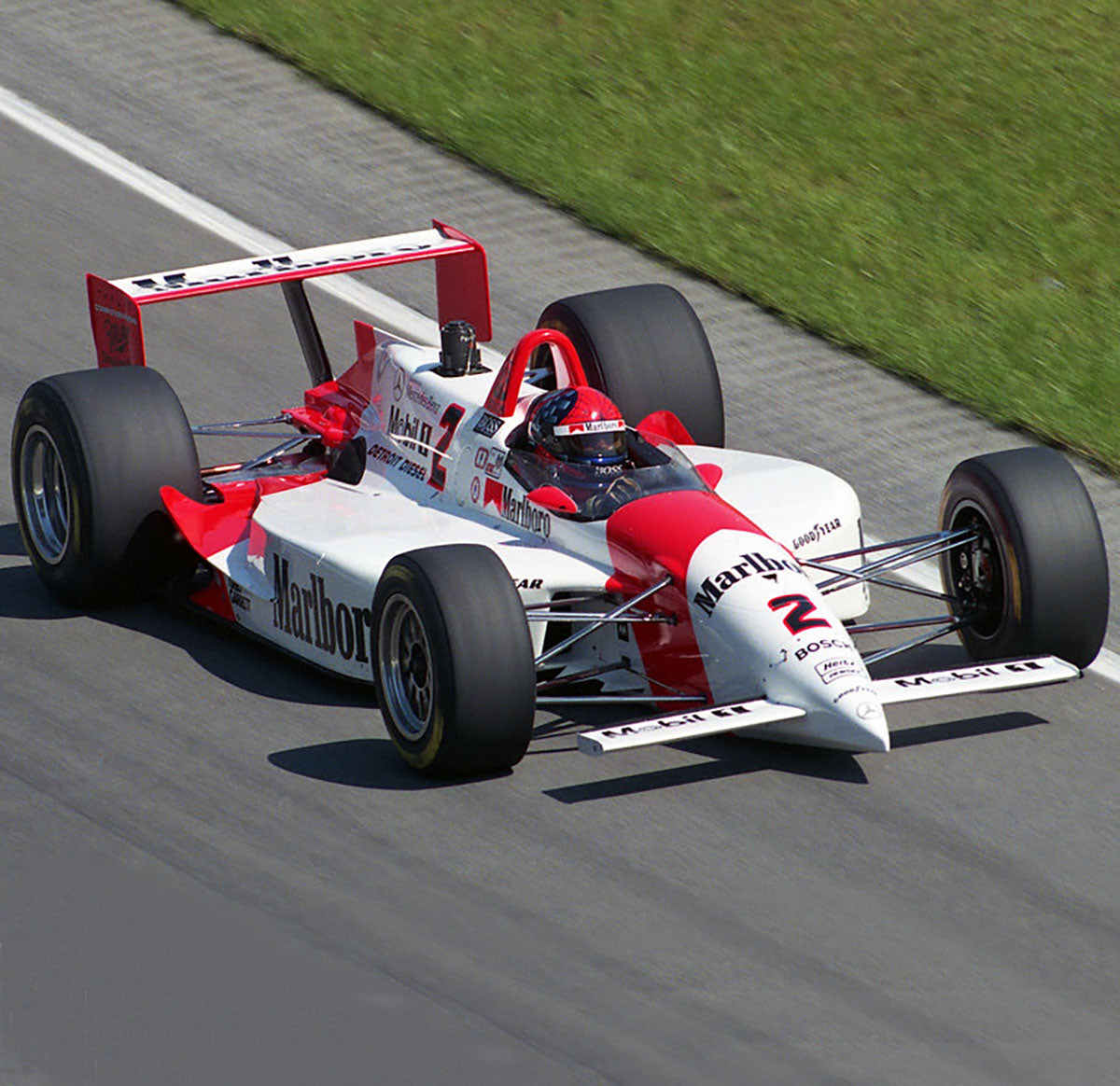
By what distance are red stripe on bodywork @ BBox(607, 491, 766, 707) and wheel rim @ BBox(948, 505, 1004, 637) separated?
2.92 feet

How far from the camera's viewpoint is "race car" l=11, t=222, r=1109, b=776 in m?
8.17

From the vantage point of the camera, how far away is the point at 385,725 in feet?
28.1

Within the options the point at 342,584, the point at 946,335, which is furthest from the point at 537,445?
the point at 946,335

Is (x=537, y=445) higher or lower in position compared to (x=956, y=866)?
higher

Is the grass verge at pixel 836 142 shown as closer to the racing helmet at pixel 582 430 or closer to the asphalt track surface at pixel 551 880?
the asphalt track surface at pixel 551 880

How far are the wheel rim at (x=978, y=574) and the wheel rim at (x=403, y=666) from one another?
7.16 ft

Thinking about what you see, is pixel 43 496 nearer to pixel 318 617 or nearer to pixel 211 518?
pixel 211 518

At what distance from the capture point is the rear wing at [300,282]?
10.4m

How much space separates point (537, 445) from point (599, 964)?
259 cm

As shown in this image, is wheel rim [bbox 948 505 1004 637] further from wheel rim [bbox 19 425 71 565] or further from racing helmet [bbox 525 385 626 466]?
wheel rim [bbox 19 425 71 565]

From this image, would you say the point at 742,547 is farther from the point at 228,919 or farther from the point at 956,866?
the point at 228,919

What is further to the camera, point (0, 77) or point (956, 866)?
point (0, 77)

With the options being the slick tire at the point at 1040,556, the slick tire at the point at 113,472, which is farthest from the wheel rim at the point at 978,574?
the slick tire at the point at 113,472

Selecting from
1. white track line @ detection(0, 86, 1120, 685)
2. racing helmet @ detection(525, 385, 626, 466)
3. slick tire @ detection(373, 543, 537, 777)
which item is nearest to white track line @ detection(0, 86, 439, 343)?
white track line @ detection(0, 86, 1120, 685)
